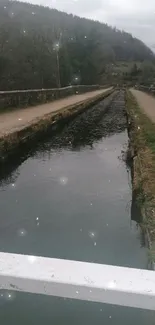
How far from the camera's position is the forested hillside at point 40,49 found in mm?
27328

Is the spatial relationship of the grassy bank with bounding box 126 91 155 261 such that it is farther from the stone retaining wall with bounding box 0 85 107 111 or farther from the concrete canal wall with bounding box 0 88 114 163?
the stone retaining wall with bounding box 0 85 107 111

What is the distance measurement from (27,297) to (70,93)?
141ft

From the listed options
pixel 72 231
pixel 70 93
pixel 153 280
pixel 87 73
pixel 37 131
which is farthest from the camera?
pixel 87 73

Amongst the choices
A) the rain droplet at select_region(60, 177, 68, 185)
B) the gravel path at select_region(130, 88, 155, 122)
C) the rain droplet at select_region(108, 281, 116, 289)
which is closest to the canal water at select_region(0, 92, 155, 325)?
the rain droplet at select_region(60, 177, 68, 185)

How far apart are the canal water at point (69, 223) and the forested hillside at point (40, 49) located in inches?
714

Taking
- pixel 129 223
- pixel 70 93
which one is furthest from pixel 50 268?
pixel 70 93

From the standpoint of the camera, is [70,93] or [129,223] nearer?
[129,223]

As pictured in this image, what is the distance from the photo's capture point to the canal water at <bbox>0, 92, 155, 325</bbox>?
5.42 ft

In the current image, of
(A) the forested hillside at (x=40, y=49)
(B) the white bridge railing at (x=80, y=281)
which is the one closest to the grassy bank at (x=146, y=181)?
(B) the white bridge railing at (x=80, y=281)

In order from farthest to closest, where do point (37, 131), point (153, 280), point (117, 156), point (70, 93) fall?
1. point (70, 93)
2. point (37, 131)
3. point (117, 156)
4. point (153, 280)

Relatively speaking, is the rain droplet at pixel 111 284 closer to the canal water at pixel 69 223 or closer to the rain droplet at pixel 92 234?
the canal water at pixel 69 223

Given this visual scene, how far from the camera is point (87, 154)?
1120 cm

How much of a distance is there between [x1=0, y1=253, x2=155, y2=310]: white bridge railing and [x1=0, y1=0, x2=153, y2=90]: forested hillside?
1002 inches

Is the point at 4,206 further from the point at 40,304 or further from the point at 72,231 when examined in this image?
the point at 40,304
